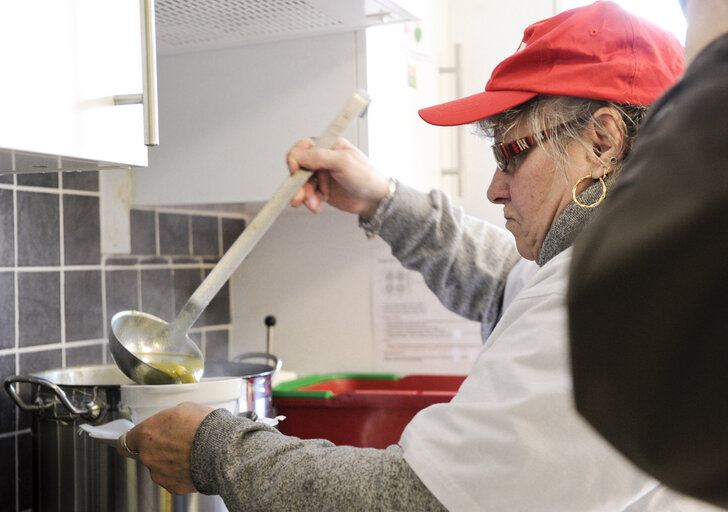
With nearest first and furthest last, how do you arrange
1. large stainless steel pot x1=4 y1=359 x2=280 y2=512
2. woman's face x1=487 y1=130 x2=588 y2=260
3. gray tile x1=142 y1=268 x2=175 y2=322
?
woman's face x1=487 y1=130 x2=588 y2=260 < large stainless steel pot x1=4 y1=359 x2=280 y2=512 < gray tile x1=142 y1=268 x2=175 y2=322

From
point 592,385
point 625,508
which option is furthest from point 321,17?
point 592,385

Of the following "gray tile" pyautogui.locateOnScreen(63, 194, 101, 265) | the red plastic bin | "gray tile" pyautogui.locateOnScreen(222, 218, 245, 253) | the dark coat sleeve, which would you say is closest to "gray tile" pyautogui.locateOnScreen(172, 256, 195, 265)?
"gray tile" pyautogui.locateOnScreen(222, 218, 245, 253)

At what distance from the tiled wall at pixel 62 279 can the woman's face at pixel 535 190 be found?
0.79 metres

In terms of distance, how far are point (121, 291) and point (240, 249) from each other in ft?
1.66

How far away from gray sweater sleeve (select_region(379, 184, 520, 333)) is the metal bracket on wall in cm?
28

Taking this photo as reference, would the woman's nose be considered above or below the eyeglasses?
below

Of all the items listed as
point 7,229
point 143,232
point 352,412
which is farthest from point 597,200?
point 143,232

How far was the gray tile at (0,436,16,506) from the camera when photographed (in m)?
1.25

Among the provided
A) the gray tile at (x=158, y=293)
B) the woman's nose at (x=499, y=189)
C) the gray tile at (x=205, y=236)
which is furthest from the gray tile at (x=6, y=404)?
the woman's nose at (x=499, y=189)

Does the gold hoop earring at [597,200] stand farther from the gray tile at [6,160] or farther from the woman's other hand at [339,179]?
the gray tile at [6,160]

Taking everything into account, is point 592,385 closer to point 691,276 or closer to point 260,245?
point 691,276

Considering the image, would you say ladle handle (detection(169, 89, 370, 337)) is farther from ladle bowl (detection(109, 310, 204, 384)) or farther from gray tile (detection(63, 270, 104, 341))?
gray tile (detection(63, 270, 104, 341))

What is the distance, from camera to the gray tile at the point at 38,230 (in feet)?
4.29

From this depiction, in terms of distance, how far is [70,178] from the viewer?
1.42 meters
